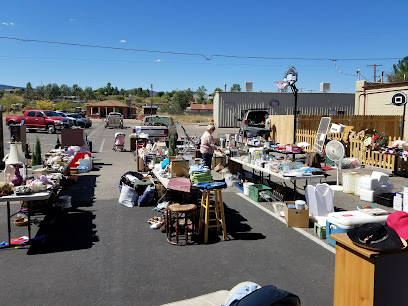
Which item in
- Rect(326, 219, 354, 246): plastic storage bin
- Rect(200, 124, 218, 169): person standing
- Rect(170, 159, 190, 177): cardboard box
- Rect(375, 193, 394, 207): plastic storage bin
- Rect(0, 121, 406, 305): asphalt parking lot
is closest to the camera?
Rect(0, 121, 406, 305): asphalt parking lot

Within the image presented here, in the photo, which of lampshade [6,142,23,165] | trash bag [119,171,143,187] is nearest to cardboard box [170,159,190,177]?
trash bag [119,171,143,187]

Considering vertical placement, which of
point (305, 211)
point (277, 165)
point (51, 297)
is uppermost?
point (277, 165)

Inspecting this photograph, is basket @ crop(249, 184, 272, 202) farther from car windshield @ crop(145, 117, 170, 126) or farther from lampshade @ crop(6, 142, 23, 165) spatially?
car windshield @ crop(145, 117, 170, 126)

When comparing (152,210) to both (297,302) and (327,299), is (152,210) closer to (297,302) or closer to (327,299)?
(327,299)

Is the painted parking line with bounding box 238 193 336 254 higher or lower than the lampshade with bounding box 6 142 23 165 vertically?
lower

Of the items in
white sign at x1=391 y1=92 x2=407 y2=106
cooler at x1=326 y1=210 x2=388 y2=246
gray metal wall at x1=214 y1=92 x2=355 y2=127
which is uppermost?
gray metal wall at x1=214 y1=92 x2=355 y2=127

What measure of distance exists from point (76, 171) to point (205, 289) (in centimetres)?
939

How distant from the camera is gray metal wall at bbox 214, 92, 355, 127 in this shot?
41.5 m

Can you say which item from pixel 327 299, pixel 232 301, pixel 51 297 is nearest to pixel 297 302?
pixel 232 301

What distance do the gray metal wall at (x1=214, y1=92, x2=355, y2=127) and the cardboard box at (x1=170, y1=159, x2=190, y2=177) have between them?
32.2m

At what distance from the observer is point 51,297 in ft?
14.9

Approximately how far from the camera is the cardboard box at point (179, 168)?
25.7ft

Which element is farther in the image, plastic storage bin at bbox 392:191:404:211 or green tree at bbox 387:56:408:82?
green tree at bbox 387:56:408:82

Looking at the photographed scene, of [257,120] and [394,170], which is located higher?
[257,120]
